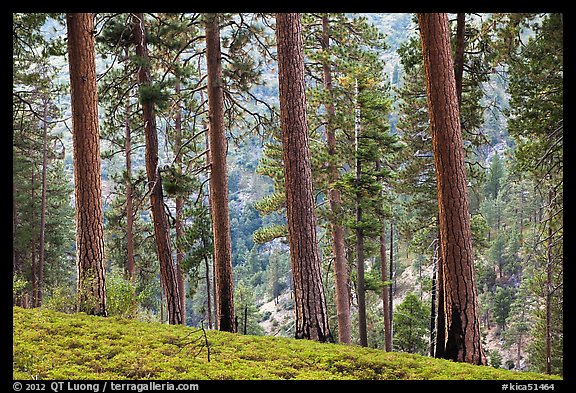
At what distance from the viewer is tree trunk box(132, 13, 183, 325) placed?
11398 mm

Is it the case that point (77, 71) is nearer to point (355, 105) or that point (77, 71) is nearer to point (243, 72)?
point (243, 72)

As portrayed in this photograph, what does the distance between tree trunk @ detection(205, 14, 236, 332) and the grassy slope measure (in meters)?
3.40

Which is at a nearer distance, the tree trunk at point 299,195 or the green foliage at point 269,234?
the tree trunk at point 299,195

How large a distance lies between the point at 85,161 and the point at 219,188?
139 inches

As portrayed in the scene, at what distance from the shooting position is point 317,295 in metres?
8.34

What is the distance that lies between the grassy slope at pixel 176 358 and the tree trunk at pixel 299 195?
2.35ft

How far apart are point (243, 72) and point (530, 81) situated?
259 inches

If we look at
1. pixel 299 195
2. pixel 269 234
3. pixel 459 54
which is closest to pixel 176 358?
pixel 299 195

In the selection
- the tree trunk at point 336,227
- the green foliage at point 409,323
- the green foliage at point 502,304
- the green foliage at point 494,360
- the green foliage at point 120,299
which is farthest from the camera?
the green foliage at point 502,304

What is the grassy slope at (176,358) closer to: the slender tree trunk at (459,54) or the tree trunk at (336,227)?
the slender tree trunk at (459,54)

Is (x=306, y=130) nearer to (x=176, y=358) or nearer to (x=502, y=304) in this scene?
(x=176, y=358)

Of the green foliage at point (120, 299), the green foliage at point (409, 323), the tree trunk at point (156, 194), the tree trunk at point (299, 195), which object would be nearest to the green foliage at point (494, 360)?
the green foliage at point (409, 323)

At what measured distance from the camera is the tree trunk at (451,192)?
732 centimetres

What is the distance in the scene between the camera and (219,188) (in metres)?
11.3
